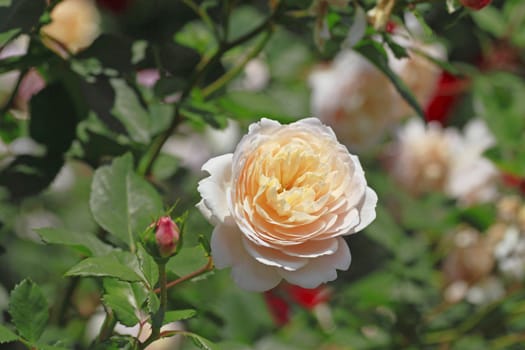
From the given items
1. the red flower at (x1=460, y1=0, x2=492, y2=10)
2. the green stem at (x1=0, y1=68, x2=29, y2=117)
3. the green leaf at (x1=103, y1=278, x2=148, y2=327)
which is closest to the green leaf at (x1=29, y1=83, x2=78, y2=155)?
the green stem at (x1=0, y1=68, x2=29, y2=117)

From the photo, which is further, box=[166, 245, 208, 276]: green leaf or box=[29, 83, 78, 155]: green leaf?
box=[29, 83, 78, 155]: green leaf

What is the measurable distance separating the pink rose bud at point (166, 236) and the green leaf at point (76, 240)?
0.11m

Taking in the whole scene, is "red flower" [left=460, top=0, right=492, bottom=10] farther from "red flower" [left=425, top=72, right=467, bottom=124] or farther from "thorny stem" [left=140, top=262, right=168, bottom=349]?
Answer: "red flower" [left=425, top=72, right=467, bottom=124]

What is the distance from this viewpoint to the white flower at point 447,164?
→ 1549mm

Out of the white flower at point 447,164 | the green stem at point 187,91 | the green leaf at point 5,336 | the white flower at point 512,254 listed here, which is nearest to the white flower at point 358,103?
the white flower at point 447,164

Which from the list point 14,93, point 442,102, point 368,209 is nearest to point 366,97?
point 442,102

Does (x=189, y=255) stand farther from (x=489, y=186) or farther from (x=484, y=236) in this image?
(x=489, y=186)

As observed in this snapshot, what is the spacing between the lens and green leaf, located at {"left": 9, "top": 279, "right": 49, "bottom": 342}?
0.67 m

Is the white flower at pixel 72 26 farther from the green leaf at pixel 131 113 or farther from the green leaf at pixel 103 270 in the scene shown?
the green leaf at pixel 103 270

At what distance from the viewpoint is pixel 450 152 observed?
5.33 feet

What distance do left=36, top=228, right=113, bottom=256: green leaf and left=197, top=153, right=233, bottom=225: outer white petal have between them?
11cm

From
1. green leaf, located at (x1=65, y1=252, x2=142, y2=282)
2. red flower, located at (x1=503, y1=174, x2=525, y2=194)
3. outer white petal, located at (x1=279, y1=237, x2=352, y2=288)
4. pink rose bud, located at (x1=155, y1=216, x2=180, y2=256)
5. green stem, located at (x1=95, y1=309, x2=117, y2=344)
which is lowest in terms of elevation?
red flower, located at (x1=503, y1=174, x2=525, y2=194)

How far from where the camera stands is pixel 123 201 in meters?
0.78

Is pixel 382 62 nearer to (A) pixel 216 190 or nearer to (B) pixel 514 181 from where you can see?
(A) pixel 216 190
